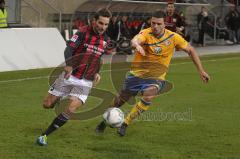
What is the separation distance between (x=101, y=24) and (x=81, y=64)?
72 cm

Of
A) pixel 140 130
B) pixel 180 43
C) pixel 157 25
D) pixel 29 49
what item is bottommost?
pixel 29 49

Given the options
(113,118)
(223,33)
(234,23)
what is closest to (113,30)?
(234,23)

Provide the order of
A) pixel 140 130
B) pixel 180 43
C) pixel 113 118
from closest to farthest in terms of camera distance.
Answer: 1. pixel 113 118
2. pixel 180 43
3. pixel 140 130

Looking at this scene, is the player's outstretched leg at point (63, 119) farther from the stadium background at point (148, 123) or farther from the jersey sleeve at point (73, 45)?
the jersey sleeve at point (73, 45)

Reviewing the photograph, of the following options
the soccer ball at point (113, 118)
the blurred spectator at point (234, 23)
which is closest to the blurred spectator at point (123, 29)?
the blurred spectator at point (234, 23)

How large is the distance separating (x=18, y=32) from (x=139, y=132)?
11.1 meters

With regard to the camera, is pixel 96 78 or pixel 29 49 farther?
pixel 29 49

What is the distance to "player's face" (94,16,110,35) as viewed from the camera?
8867mm

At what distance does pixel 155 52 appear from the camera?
10.1 metres

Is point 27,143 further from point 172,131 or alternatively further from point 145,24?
point 145,24

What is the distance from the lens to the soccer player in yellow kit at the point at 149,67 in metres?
10.0

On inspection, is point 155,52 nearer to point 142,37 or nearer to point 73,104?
point 142,37

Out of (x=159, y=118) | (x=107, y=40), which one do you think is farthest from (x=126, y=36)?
(x=107, y=40)

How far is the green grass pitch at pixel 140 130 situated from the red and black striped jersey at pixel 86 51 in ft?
3.60
